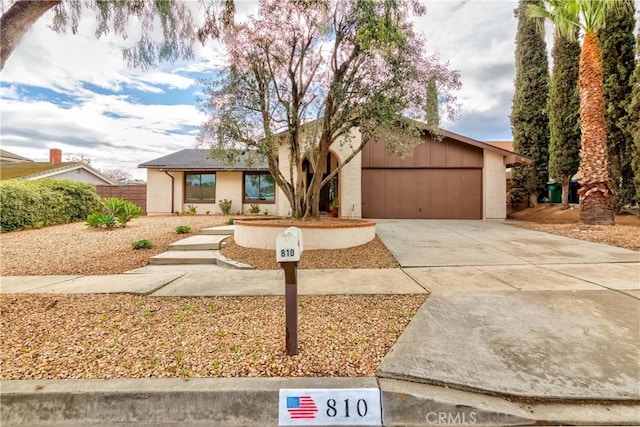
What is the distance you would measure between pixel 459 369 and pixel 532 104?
1727cm

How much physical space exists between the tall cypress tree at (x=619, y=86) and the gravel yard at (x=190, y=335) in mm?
12655

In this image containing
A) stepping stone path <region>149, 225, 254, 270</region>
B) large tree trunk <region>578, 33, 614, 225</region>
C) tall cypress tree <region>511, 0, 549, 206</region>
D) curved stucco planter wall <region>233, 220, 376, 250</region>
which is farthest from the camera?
tall cypress tree <region>511, 0, 549, 206</region>

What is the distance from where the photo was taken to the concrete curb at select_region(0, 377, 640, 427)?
6.47 feet

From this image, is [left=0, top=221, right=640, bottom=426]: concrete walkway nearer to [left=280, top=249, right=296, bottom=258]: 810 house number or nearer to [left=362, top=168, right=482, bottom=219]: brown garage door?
[left=280, top=249, right=296, bottom=258]: 810 house number

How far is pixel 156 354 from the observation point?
2.49 metres

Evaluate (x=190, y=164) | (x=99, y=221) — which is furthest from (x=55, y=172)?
(x=99, y=221)

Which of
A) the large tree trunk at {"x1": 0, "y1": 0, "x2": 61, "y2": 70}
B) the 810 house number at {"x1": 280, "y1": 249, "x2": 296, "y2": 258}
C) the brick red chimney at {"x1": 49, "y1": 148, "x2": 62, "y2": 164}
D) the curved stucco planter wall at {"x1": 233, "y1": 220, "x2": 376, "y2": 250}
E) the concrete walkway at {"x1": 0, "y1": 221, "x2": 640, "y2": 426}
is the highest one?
the brick red chimney at {"x1": 49, "y1": 148, "x2": 62, "y2": 164}

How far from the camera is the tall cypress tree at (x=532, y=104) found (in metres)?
14.7

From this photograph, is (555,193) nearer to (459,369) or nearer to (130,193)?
(459,369)

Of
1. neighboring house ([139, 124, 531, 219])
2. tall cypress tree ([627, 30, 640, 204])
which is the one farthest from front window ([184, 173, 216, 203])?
tall cypress tree ([627, 30, 640, 204])

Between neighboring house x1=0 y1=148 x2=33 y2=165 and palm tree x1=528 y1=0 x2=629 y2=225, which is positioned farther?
neighboring house x1=0 y1=148 x2=33 y2=165

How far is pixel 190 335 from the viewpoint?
2812 millimetres

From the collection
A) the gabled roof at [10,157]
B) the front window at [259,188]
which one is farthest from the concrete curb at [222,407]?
the gabled roof at [10,157]

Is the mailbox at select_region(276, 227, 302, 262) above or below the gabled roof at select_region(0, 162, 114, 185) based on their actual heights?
below
